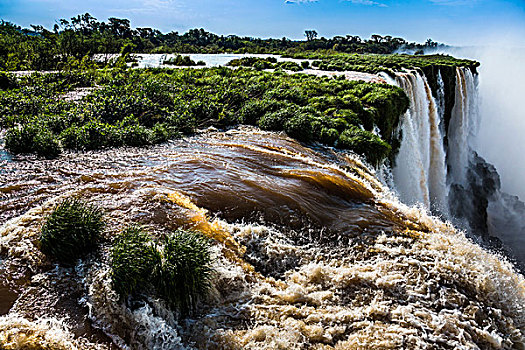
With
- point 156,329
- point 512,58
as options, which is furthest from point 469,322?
point 512,58

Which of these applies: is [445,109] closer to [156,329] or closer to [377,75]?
[377,75]

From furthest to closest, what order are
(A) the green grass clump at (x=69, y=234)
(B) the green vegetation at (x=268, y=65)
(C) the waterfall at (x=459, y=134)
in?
(C) the waterfall at (x=459, y=134) → (B) the green vegetation at (x=268, y=65) → (A) the green grass clump at (x=69, y=234)

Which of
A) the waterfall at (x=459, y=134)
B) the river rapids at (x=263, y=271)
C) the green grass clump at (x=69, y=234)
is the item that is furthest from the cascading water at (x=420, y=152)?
the green grass clump at (x=69, y=234)

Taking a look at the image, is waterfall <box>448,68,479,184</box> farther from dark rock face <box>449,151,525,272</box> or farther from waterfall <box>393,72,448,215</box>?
waterfall <box>393,72,448,215</box>

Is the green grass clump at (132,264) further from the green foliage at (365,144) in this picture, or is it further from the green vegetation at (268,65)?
the green vegetation at (268,65)

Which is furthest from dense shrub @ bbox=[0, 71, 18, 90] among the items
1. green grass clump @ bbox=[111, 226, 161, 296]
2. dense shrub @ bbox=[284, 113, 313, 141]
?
green grass clump @ bbox=[111, 226, 161, 296]
